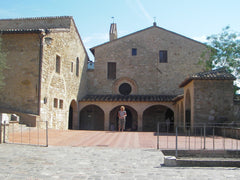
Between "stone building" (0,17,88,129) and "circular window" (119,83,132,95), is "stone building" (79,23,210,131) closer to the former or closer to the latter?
"circular window" (119,83,132,95)

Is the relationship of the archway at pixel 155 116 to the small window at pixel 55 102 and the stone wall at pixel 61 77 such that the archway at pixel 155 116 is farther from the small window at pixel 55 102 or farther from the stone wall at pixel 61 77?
the small window at pixel 55 102

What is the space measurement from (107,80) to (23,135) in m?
14.9

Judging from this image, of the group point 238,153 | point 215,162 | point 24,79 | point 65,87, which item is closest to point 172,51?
point 65,87

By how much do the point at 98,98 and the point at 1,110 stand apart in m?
10.6

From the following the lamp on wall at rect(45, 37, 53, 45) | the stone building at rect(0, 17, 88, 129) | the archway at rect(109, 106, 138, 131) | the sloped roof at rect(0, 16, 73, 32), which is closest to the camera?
the stone building at rect(0, 17, 88, 129)

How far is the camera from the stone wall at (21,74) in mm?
15805

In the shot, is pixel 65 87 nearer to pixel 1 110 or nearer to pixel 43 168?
pixel 1 110

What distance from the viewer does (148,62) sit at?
26344 millimetres

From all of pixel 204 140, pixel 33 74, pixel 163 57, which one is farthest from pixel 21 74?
pixel 163 57

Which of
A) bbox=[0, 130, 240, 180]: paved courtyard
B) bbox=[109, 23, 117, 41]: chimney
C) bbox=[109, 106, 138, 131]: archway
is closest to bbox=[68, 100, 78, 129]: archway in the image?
bbox=[109, 106, 138, 131]: archway

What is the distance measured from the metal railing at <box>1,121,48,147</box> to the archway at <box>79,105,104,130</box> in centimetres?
1104

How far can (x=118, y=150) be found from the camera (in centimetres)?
869

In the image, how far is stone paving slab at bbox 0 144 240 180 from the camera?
5430 mm

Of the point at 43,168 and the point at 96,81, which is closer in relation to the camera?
the point at 43,168
